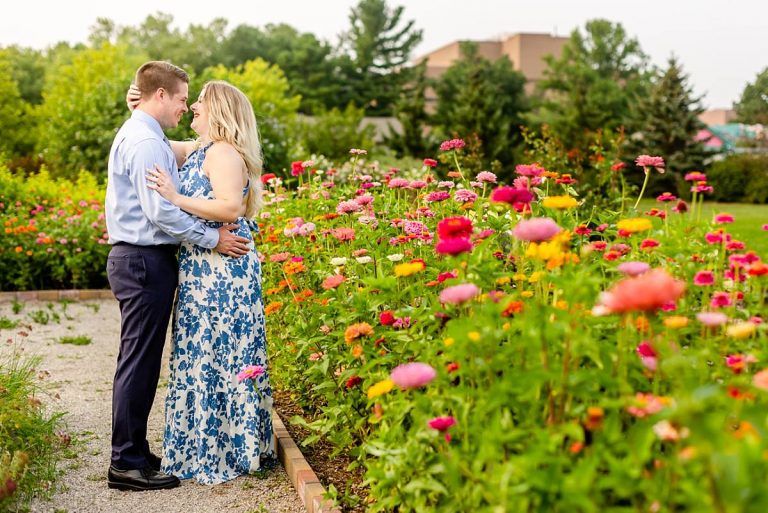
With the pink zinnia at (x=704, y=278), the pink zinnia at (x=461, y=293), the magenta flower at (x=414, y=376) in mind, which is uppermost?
the pink zinnia at (x=461, y=293)

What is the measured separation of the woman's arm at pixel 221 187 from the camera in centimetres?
326

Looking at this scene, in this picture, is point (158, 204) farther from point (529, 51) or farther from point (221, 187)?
point (529, 51)

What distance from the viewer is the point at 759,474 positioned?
1.45 metres

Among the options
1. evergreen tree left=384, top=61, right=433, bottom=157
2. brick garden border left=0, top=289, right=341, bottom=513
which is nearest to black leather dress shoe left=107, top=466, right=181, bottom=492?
brick garden border left=0, top=289, right=341, bottom=513

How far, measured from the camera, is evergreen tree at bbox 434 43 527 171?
1119 inches

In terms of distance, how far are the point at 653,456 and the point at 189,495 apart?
2.16 meters

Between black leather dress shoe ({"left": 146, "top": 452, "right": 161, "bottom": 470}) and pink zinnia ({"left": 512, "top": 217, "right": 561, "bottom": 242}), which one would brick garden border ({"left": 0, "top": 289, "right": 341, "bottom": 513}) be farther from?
pink zinnia ({"left": 512, "top": 217, "right": 561, "bottom": 242})

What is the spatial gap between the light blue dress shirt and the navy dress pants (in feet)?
0.23

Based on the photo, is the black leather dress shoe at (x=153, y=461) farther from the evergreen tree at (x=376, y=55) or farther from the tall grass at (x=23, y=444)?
the evergreen tree at (x=376, y=55)

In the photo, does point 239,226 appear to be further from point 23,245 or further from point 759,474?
point 23,245

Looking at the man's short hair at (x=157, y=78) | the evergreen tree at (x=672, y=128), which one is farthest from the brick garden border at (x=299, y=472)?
the evergreen tree at (x=672, y=128)

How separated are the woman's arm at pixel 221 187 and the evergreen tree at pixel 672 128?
24.9 meters

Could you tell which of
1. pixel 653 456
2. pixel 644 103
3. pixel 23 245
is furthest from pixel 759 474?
pixel 644 103

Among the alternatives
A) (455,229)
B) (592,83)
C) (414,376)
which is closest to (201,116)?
(455,229)
